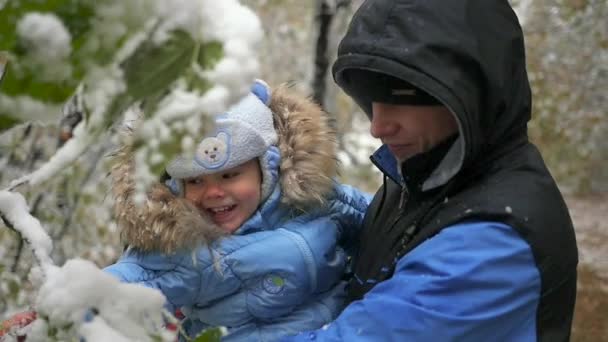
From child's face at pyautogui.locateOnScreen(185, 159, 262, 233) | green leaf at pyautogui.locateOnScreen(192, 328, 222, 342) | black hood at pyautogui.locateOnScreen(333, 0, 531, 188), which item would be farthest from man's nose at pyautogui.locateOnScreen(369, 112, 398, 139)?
green leaf at pyautogui.locateOnScreen(192, 328, 222, 342)

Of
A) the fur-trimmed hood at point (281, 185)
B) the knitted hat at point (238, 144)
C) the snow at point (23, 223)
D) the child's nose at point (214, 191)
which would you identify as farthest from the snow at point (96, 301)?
the child's nose at point (214, 191)

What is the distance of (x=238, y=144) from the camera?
1.74m

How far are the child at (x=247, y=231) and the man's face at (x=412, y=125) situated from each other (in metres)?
0.34

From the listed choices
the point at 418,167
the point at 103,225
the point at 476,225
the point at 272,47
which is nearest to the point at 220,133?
the point at 418,167

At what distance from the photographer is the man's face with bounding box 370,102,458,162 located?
1596 millimetres

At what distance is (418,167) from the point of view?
5.55 ft

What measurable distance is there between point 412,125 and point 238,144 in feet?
1.44

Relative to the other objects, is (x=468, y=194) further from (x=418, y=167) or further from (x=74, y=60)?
(x=74, y=60)

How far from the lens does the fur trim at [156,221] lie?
67.9 inches

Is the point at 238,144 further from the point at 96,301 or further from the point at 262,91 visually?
the point at 96,301

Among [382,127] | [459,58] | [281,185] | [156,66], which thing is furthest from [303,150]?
[156,66]

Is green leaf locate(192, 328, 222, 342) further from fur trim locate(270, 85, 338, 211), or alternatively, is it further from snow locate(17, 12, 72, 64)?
fur trim locate(270, 85, 338, 211)

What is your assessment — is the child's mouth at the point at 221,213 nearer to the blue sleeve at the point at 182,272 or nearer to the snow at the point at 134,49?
the blue sleeve at the point at 182,272

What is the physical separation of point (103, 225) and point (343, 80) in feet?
12.7
